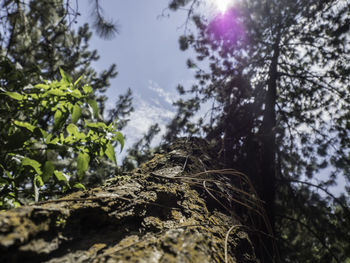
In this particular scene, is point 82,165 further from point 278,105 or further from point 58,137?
point 278,105

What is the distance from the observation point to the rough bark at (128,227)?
1.61 feet

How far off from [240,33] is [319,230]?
436 centimetres

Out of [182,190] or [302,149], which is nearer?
[182,190]

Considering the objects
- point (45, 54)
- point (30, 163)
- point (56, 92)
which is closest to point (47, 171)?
point (30, 163)

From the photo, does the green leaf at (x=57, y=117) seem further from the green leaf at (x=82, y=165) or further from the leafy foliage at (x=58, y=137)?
the green leaf at (x=82, y=165)

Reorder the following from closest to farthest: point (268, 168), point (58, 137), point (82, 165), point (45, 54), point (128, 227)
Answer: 1. point (128, 227)
2. point (82, 165)
3. point (58, 137)
4. point (268, 168)
5. point (45, 54)

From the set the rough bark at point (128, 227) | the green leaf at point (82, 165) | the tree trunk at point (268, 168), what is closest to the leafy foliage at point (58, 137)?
the green leaf at point (82, 165)

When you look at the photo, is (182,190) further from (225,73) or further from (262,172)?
(225,73)

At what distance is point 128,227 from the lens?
0.71 metres

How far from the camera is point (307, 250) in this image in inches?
197

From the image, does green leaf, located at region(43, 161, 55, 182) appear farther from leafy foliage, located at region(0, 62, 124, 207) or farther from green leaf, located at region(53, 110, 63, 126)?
green leaf, located at region(53, 110, 63, 126)

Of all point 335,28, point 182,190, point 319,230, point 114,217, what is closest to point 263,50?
point 335,28

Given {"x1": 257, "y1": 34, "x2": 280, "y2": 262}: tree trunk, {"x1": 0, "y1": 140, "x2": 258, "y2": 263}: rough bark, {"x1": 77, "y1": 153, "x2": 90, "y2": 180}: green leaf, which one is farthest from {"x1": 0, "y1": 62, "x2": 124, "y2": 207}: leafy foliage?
{"x1": 257, "y1": 34, "x2": 280, "y2": 262}: tree trunk

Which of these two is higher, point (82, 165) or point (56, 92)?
point (56, 92)
